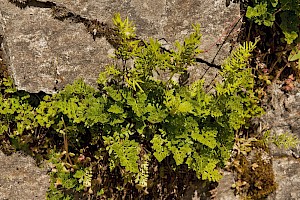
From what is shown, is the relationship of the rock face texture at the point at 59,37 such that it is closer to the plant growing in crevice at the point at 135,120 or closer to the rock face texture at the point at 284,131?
the plant growing in crevice at the point at 135,120

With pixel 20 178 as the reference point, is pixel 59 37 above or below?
above

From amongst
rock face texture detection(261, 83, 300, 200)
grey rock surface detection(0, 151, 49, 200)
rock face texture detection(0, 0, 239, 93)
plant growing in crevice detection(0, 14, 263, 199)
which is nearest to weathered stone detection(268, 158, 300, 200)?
rock face texture detection(261, 83, 300, 200)

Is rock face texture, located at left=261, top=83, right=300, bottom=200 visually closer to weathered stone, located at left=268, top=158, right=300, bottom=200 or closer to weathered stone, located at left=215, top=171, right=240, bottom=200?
weathered stone, located at left=268, top=158, right=300, bottom=200

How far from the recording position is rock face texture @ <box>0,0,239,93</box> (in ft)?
14.1

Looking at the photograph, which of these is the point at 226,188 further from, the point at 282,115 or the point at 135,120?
the point at 135,120

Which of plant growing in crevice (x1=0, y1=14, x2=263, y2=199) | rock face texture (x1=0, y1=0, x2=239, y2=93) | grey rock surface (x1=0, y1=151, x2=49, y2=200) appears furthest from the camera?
grey rock surface (x1=0, y1=151, x2=49, y2=200)

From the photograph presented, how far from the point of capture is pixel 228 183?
4.84 m

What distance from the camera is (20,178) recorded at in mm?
4582

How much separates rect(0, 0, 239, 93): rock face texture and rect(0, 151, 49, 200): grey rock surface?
2.73 ft

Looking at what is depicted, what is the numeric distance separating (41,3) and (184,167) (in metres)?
2.30

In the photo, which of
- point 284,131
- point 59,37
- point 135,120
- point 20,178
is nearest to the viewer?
point 135,120

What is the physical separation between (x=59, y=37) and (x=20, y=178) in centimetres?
158

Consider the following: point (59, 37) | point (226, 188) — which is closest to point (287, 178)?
point (226, 188)

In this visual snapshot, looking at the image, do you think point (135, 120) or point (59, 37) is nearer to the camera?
point (135, 120)
